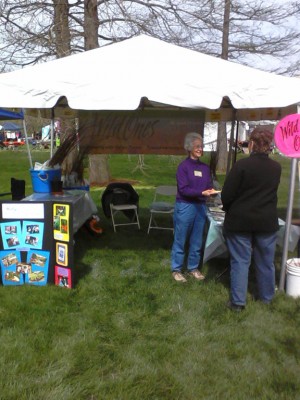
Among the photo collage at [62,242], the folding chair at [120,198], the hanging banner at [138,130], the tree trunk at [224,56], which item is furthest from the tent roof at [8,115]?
the tree trunk at [224,56]

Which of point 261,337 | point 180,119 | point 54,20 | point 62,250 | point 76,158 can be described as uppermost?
point 54,20

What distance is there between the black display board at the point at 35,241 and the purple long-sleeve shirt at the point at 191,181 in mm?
1207

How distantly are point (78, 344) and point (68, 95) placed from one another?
2298 mm

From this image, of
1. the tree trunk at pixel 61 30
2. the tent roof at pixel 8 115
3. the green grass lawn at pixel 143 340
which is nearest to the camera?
the green grass lawn at pixel 143 340

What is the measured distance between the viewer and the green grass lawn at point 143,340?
8.63 ft

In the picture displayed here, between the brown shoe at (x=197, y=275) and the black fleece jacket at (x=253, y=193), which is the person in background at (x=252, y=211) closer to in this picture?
the black fleece jacket at (x=253, y=193)

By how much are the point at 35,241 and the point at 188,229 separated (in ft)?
5.12

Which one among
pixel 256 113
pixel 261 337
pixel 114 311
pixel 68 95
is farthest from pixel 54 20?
pixel 261 337

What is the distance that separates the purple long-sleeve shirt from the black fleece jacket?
587 mm

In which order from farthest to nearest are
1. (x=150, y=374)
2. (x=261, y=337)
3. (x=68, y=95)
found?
1. (x=68, y=95)
2. (x=261, y=337)
3. (x=150, y=374)

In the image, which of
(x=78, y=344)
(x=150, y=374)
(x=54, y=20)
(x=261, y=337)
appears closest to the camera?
(x=150, y=374)

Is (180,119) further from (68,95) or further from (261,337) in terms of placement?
(261,337)

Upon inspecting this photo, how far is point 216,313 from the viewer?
3.70 m

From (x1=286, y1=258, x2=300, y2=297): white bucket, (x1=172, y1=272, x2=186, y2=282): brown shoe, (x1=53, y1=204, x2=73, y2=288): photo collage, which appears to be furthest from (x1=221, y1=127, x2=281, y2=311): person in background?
(x1=53, y1=204, x2=73, y2=288): photo collage
